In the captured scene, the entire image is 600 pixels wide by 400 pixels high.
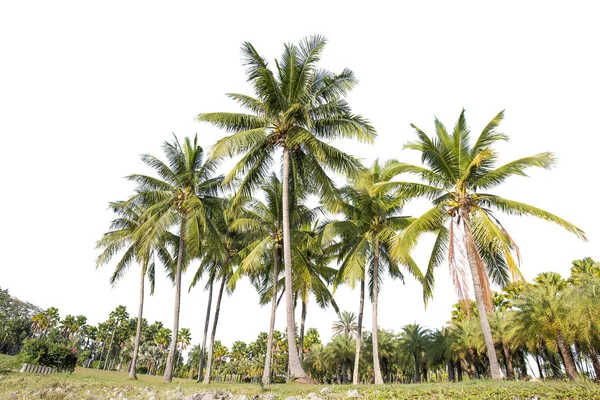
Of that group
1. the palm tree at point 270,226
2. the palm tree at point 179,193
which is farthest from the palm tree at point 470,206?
the palm tree at point 179,193

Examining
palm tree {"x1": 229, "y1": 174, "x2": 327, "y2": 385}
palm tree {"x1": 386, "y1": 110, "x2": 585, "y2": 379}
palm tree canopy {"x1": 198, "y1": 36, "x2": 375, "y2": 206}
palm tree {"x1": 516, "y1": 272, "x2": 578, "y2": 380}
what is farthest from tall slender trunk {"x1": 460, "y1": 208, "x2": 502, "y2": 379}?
palm tree {"x1": 516, "y1": 272, "x2": 578, "y2": 380}

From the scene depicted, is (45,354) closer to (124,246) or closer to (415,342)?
(124,246)

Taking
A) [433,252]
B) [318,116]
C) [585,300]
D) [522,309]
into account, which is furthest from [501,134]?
[522,309]

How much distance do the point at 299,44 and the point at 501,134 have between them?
10.2m

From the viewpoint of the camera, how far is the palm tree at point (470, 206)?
13.6 meters

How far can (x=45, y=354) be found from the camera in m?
26.9

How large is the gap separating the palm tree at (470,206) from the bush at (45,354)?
2867 centimetres

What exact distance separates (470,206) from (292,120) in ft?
29.7

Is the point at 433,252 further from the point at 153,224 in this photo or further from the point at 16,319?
the point at 16,319

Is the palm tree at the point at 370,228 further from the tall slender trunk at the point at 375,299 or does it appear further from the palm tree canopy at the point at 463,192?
the palm tree canopy at the point at 463,192

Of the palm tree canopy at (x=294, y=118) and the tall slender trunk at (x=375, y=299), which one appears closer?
the palm tree canopy at (x=294, y=118)

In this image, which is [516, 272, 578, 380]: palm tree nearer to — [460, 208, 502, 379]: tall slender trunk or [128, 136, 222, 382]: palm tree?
Result: [460, 208, 502, 379]: tall slender trunk

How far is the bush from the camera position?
26.0 meters

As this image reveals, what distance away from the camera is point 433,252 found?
16.5m
